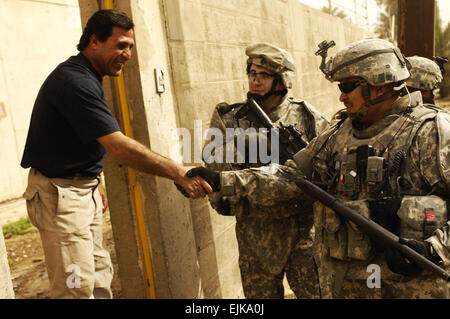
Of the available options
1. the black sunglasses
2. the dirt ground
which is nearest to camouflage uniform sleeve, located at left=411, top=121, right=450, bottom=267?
the black sunglasses

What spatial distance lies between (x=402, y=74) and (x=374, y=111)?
22 centimetres

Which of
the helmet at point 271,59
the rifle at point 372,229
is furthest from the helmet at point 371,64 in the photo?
the helmet at point 271,59

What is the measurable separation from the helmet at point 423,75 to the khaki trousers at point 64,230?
2547 mm

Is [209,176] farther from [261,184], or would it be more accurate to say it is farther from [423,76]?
[423,76]

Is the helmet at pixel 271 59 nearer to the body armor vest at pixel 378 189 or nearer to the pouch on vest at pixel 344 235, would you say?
the body armor vest at pixel 378 189

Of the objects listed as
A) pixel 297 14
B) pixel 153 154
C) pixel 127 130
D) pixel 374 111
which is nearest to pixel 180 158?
pixel 127 130

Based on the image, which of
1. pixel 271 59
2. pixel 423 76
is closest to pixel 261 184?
pixel 271 59

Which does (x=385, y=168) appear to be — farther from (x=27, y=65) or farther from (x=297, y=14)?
(x=27, y=65)

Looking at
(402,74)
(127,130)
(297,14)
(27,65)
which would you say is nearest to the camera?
(402,74)

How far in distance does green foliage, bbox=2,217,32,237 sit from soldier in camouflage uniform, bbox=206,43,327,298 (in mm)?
4649

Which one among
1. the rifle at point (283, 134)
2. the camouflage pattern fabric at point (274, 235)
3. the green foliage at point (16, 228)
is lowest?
the green foliage at point (16, 228)

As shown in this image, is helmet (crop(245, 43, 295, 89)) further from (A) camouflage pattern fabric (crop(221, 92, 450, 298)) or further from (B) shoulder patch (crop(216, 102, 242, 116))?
(A) camouflage pattern fabric (crop(221, 92, 450, 298))

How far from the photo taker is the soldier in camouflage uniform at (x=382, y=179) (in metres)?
1.85

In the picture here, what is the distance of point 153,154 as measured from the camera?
2.46m
